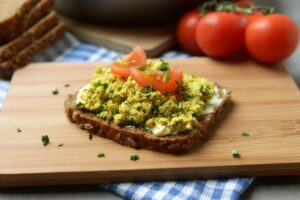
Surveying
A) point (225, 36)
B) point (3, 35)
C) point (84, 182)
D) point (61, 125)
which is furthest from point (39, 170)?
point (225, 36)

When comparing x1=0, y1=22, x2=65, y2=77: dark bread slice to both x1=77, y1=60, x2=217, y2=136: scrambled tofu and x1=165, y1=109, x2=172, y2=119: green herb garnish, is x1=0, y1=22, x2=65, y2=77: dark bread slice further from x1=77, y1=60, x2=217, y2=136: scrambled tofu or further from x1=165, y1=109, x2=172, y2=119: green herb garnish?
x1=165, y1=109, x2=172, y2=119: green herb garnish

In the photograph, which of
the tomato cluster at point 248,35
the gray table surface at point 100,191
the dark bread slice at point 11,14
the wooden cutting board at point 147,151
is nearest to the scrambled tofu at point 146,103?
the wooden cutting board at point 147,151

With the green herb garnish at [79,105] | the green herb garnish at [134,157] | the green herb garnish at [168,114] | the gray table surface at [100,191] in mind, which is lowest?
the gray table surface at [100,191]

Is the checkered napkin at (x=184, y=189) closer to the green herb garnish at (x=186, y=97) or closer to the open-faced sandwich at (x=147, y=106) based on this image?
the open-faced sandwich at (x=147, y=106)

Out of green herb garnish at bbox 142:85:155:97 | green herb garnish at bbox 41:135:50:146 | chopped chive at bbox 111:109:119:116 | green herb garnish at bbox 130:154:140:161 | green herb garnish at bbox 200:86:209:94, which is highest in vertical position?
green herb garnish at bbox 142:85:155:97

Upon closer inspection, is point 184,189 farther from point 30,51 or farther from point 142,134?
point 30,51

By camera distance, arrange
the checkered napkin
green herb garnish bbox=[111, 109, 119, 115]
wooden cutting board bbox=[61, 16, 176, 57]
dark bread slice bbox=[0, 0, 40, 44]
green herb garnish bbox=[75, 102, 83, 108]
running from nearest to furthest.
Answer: the checkered napkin < green herb garnish bbox=[111, 109, 119, 115] < green herb garnish bbox=[75, 102, 83, 108] < dark bread slice bbox=[0, 0, 40, 44] < wooden cutting board bbox=[61, 16, 176, 57]

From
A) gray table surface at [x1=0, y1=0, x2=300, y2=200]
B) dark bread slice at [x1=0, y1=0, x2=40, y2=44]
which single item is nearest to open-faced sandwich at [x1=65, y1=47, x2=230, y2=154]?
gray table surface at [x1=0, y1=0, x2=300, y2=200]
